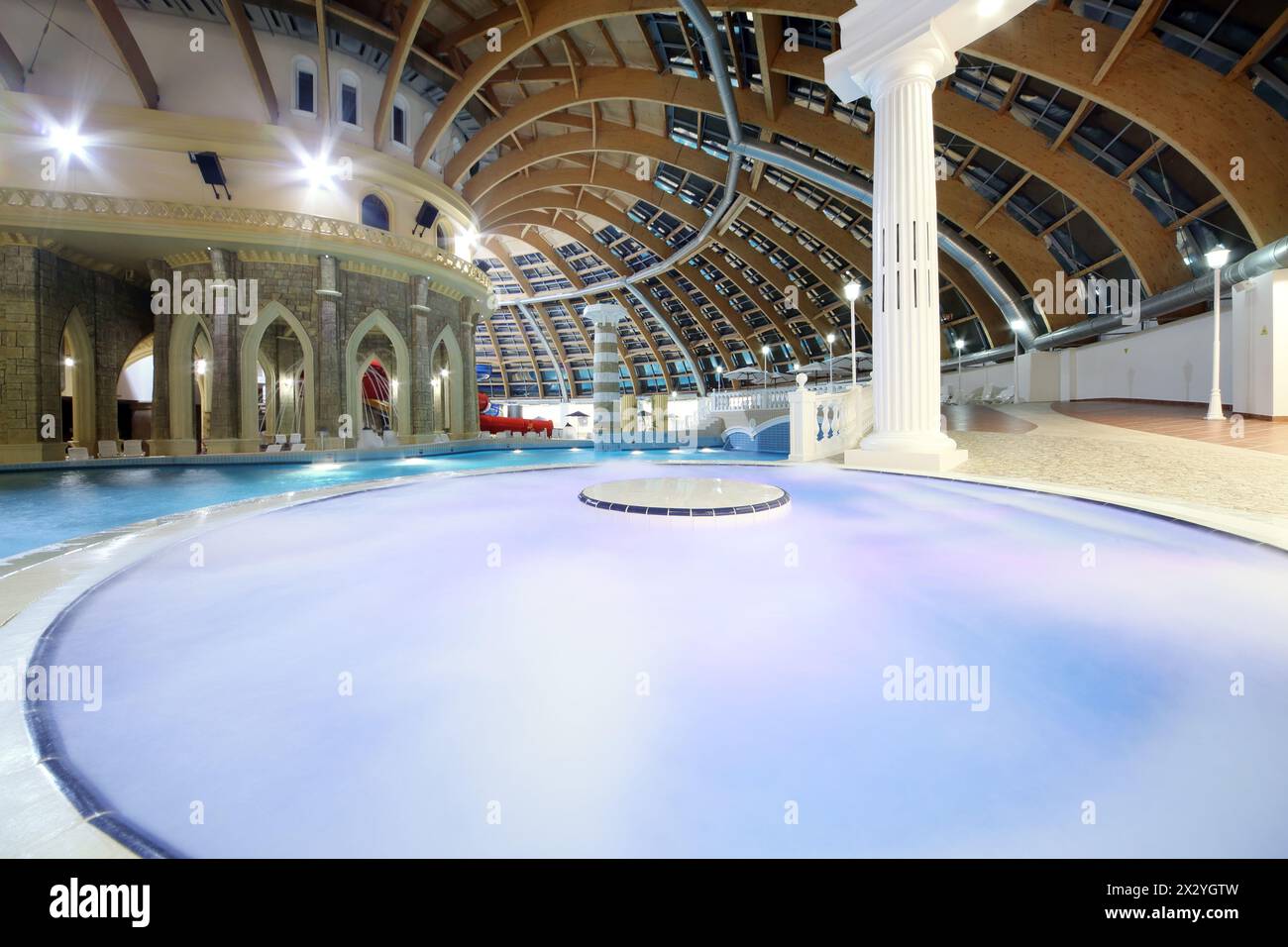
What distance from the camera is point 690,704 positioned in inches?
71.1

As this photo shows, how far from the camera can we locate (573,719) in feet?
5.62

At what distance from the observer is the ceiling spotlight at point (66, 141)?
12.3 m

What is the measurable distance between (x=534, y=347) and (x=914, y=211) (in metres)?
40.3

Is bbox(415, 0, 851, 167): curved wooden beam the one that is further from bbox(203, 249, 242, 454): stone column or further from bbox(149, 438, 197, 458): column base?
bbox(149, 438, 197, 458): column base

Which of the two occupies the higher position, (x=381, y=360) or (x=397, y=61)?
(x=397, y=61)

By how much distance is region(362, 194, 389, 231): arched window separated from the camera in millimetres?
15945

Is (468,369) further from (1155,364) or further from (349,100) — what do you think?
(1155,364)

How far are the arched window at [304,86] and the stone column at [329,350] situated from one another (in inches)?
169

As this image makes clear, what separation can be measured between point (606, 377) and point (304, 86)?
11.7 meters

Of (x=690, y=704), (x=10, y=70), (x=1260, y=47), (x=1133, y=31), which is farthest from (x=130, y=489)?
(x=1260, y=47)

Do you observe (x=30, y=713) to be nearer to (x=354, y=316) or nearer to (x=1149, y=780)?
(x=1149, y=780)

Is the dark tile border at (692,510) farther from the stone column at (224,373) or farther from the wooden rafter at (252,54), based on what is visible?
the wooden rafter at (252,54)

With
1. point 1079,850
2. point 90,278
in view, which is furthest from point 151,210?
point 1079,850

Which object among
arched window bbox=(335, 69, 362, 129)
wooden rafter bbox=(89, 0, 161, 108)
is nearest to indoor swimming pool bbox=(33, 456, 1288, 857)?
wooden rafter bbox=(89, 0, 161, 108)
